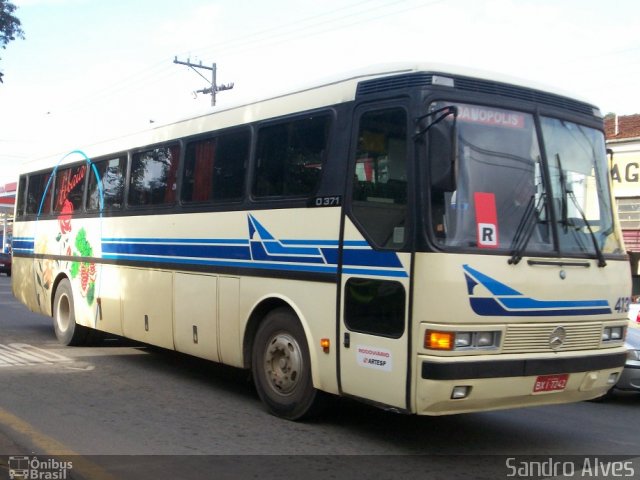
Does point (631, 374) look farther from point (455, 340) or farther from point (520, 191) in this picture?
point (455, 340)

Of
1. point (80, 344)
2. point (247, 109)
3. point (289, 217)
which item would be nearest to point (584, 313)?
point (289, 217)

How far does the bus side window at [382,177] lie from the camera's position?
5840mm

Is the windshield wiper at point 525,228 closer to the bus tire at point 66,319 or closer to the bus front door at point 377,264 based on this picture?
the bus front door at point 377,264

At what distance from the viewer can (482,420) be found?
751 cm

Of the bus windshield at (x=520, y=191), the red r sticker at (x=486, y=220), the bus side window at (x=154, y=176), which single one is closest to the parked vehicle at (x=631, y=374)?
the bus windshield at (x=520, y=191)

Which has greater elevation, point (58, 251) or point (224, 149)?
point (224, 149)

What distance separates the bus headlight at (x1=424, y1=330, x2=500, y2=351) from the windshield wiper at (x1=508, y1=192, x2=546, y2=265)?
2.18ft

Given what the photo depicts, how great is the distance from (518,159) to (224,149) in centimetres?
351

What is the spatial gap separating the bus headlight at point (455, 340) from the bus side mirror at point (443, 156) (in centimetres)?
110

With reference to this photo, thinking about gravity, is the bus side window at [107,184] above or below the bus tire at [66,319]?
above

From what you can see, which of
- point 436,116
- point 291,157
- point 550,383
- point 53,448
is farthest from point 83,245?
point 550,383

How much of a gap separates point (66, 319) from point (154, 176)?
3.81 metres

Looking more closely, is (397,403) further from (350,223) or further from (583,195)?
(583,195)

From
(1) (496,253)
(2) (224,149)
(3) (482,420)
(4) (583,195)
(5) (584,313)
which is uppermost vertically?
(2) (224,149)
